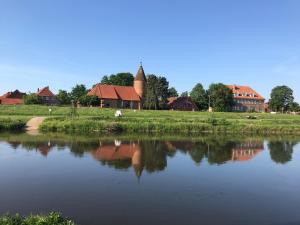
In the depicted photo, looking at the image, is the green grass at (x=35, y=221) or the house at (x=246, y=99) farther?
the house at (x=246, y=99)

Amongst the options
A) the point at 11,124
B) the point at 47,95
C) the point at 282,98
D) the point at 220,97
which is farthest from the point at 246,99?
the point at 11,124

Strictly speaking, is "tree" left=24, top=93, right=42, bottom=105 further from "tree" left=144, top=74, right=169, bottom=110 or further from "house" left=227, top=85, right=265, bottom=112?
"house" left=227, top=85, right=265, bottom=112

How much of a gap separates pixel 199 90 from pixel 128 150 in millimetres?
80121

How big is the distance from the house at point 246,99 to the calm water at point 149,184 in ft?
302

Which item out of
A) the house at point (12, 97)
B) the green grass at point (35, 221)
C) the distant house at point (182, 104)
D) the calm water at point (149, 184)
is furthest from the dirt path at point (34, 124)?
the house at point (12, 97)

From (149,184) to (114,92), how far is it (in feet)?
238

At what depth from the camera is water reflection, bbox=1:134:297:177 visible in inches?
1019

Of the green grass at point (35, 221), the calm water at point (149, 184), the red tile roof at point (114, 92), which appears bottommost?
the calm water at point (149, 184)

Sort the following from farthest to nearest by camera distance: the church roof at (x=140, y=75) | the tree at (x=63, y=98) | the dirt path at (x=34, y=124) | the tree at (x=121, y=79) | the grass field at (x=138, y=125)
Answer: the tree at (x=121, y=79), the church roof at (x=140, y=75), the tree at (x=63, y=98), the dirt path at (x=34, y=124), the grass field at (x=138, y=125)

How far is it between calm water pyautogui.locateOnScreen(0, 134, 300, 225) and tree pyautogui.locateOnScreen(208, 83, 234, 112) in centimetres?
6691

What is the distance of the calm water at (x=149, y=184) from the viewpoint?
44.2 feet

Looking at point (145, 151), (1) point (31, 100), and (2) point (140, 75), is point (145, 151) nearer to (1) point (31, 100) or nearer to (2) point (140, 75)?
(1) point (31, 100)

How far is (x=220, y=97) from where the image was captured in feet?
332

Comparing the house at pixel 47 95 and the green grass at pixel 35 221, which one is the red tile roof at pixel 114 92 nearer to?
the house at pixel 47 95
